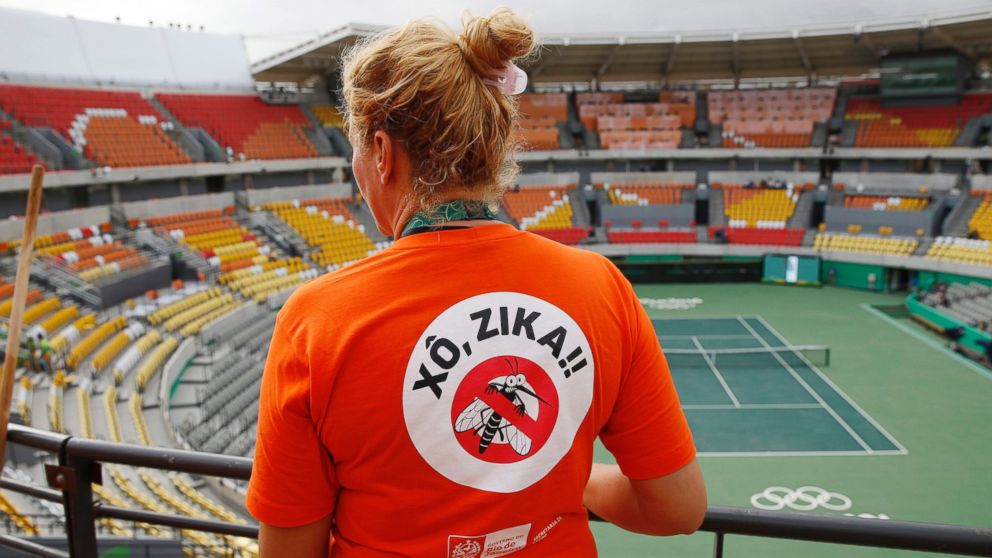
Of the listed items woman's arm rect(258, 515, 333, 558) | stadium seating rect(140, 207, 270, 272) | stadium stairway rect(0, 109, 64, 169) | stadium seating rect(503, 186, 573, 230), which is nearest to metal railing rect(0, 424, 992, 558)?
woman's arm rect(258, 515, 333, 558)

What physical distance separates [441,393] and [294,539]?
1.52ft

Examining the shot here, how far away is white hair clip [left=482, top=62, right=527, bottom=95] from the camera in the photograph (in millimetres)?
1398

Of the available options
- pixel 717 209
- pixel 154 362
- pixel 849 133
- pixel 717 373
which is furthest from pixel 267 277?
pixel 849 133

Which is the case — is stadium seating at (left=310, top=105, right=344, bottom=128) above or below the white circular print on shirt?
above

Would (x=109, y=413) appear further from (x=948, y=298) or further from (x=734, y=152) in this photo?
(x=734, y=152)

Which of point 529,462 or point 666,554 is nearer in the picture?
point 529,462

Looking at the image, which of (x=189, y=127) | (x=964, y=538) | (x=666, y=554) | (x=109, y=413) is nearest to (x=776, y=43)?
(x=189, y=127)

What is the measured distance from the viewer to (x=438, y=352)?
51.1 inches

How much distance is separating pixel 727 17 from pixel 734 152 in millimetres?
17875

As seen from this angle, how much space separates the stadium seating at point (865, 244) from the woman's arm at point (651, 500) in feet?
103

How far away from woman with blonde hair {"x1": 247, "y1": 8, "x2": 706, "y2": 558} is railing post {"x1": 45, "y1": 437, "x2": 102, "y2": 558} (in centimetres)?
130

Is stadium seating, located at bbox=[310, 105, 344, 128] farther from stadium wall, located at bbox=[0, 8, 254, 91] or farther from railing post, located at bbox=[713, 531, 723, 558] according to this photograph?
railing post, located at bbox=[713, 531, 723, 558]

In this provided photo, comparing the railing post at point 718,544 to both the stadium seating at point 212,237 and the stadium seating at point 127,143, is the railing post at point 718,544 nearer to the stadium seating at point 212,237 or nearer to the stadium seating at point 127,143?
the stadium seating at point 212,237

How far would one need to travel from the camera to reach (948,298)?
23.8 meters
